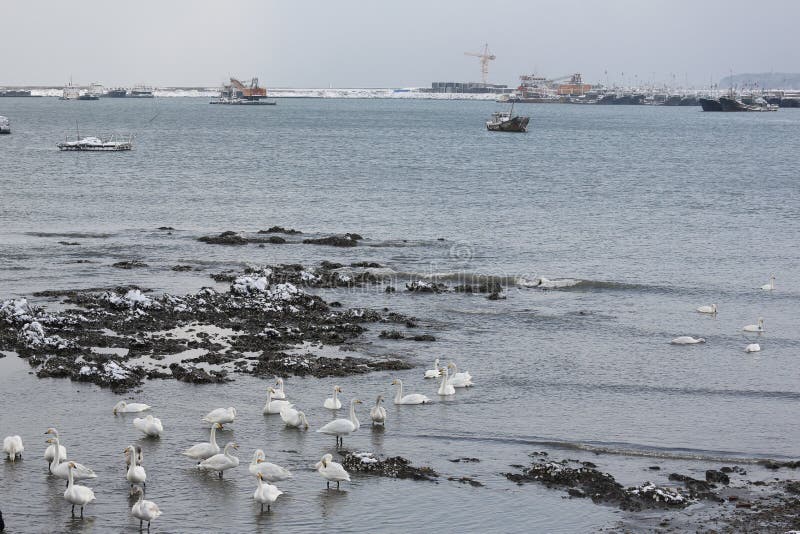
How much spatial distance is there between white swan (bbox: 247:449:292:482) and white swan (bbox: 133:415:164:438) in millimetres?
3020

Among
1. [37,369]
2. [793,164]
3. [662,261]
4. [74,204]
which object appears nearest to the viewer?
[37,369]

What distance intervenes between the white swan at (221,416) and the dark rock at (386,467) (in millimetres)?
2866

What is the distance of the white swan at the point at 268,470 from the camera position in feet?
59.4

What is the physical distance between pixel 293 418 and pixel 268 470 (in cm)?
307

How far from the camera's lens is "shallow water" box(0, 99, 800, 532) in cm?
1833

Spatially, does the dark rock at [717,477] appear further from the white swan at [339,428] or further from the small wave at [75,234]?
the small wave at [75,234]

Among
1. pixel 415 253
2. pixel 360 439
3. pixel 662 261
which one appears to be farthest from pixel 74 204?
pixel 360 439

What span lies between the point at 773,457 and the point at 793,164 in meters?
87.6

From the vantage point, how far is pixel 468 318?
3278 cm

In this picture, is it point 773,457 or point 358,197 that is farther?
point 358,197

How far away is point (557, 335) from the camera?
31016mm

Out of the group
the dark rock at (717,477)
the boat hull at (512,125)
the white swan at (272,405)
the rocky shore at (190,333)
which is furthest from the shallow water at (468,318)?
the boat hull at (512,125)

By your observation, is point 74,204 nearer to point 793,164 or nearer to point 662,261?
point 662,261

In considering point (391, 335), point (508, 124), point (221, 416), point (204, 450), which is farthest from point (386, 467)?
point (508, 124)
